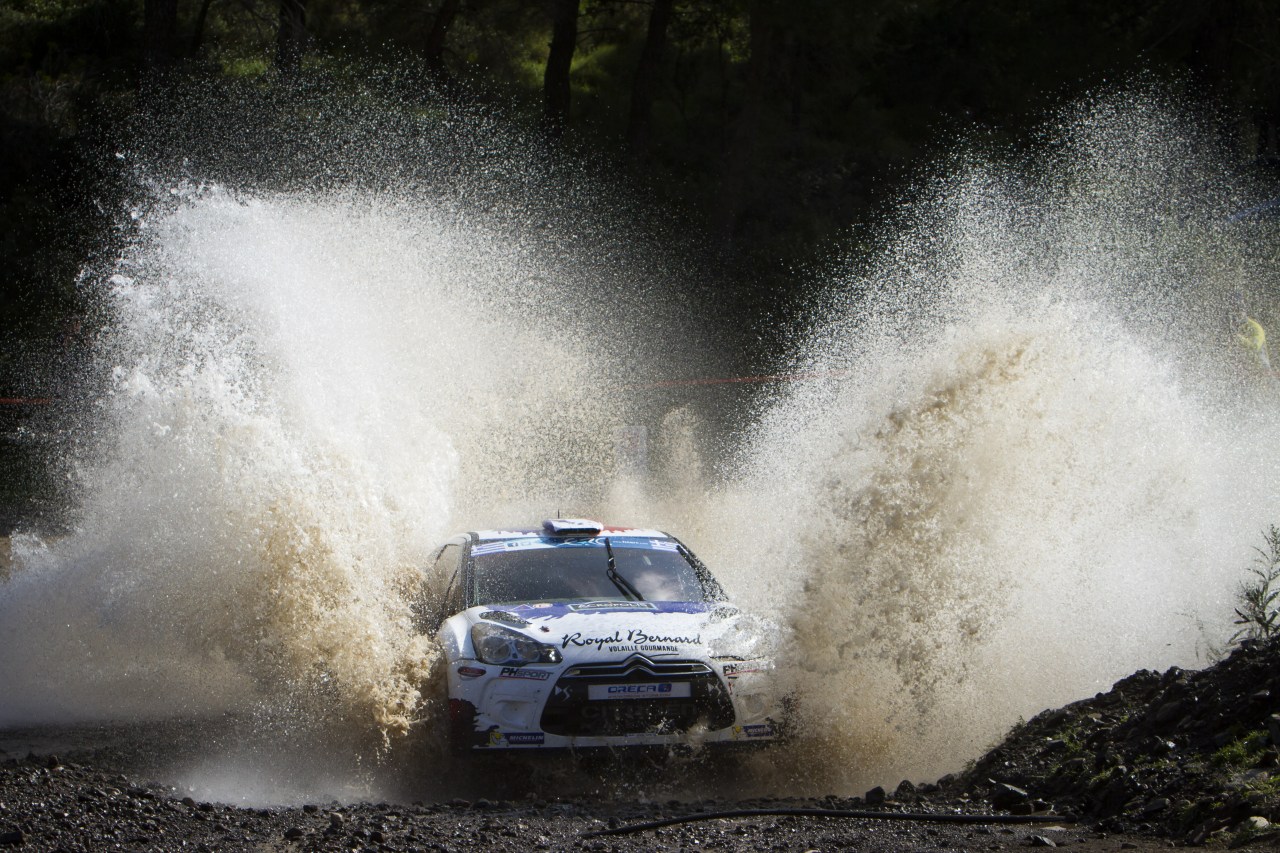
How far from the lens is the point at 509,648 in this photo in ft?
24.5

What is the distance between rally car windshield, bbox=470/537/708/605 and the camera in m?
8.44

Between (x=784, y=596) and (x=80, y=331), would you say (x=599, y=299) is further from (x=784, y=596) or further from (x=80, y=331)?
(x=784, y=596)

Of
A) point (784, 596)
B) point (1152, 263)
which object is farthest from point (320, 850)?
point (1152, 263)

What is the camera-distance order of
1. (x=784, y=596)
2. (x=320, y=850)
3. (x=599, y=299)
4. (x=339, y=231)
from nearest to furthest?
1. (x=320, y=850)
2. (x=784, y=596)
3. (x=339, y=231)
4. (x=599, y=299)

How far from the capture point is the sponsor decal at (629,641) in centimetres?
746

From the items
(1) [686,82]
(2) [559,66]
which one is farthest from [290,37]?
(1) [686,82]

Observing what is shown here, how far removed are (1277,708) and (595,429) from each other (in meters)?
11.1

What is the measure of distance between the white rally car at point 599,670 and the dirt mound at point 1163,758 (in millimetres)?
1295

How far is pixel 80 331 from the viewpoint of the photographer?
1820cm

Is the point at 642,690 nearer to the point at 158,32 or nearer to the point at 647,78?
the point at 158,32

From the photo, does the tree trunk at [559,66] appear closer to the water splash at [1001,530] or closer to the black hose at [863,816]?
the water splash at [1001,530]

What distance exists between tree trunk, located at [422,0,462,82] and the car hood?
63.0 ft

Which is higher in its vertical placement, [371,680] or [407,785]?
[371,680]

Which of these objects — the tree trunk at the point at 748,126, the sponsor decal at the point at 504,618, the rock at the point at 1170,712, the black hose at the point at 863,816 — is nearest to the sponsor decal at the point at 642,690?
the sponsor decal at the point at 504,618
